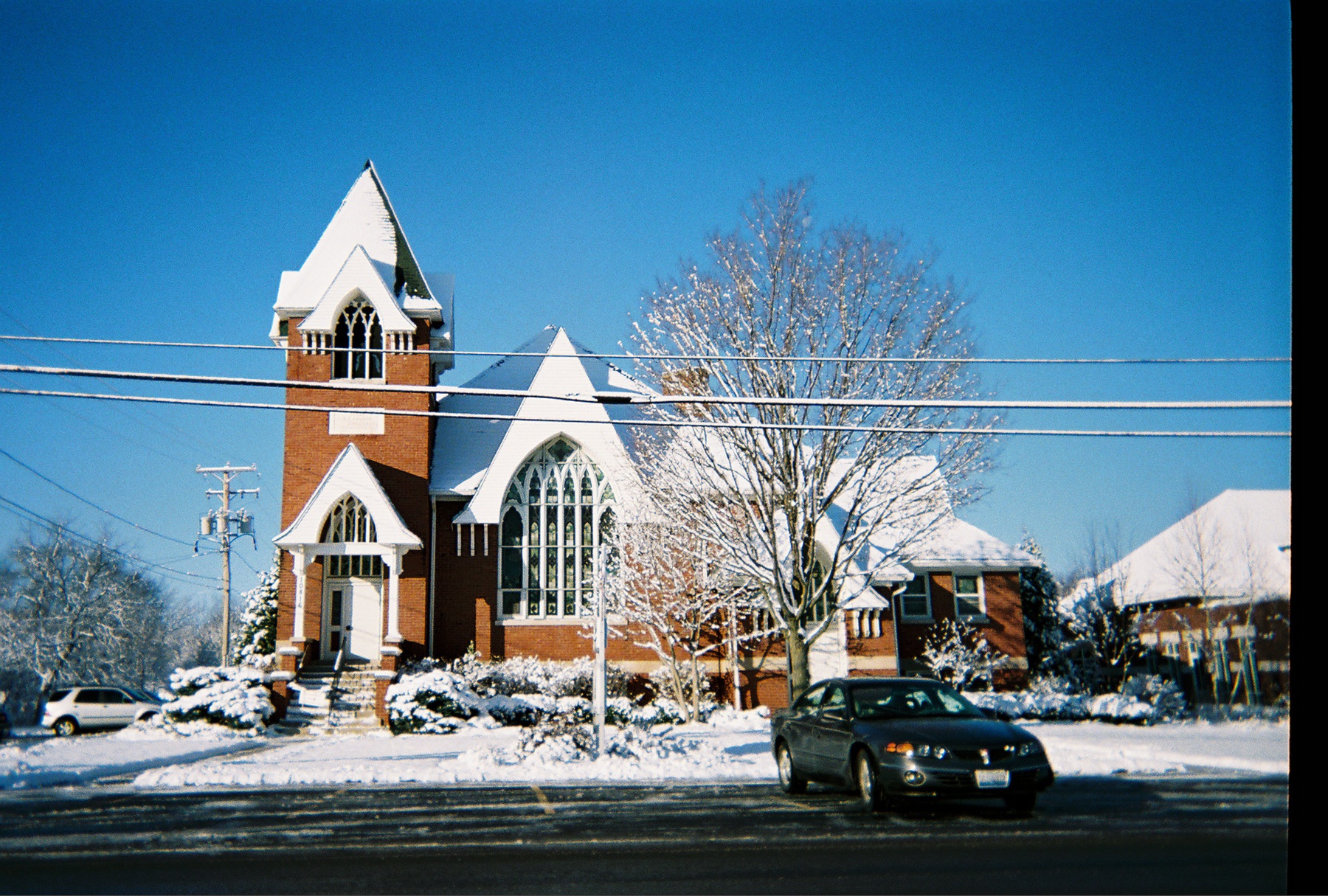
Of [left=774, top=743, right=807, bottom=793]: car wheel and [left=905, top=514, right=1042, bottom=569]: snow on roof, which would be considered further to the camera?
[left=905, top=514, right=1042, bottom=569]: snow on roof

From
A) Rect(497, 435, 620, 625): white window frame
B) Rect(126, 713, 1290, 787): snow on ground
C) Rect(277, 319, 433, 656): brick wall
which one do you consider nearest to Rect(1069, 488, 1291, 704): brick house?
Rect(126, 713, 1290, 787): snow on ground

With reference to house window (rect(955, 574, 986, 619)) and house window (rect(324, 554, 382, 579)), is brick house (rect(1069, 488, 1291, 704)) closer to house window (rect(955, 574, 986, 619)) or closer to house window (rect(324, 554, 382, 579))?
house window (rect(955, 574, 986, 619))

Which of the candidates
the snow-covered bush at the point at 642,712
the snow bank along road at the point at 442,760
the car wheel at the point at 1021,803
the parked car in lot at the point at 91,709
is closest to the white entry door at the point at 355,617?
the snow bank along road at the point at 442,760

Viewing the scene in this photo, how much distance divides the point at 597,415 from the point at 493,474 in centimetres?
342

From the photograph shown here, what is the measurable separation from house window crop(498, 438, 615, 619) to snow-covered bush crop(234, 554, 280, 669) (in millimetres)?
6383

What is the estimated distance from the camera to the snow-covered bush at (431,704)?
72.0 feet

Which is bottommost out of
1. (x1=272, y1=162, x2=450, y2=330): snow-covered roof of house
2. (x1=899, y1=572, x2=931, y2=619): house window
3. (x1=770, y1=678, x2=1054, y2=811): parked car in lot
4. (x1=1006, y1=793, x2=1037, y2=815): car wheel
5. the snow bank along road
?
the snow bank along road

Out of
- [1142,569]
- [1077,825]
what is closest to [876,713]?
[1077,825]

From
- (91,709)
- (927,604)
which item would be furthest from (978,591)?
(91,709)

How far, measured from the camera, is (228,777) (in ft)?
47.5

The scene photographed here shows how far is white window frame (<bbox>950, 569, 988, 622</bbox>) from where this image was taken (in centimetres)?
2883

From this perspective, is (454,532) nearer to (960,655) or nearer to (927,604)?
(927,604)

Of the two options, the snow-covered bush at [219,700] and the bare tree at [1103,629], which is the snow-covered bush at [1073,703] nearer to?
the bare tree at [1103,629]

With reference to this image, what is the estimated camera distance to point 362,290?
27266 mm
